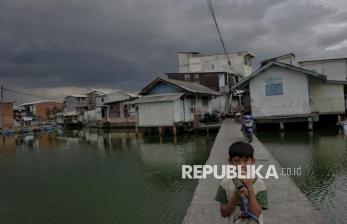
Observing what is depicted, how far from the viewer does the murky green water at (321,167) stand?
21.3ft

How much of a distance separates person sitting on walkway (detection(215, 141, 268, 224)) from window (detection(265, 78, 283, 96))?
19026 mm

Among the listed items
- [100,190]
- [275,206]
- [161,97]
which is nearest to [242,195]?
[275,206]

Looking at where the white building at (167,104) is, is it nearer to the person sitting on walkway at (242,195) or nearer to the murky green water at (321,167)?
the murky green water at (321,167)

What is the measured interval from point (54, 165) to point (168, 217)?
9.58 m

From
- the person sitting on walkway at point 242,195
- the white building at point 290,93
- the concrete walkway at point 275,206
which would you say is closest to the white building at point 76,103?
the white building at point 290,93

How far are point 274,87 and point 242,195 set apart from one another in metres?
19.3

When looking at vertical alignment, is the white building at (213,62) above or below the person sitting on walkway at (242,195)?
above

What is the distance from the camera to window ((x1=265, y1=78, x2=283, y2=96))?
2031 cm

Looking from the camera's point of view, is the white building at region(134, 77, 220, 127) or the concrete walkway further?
the white building at region(134, 77, 220, 127)

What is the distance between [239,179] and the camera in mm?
2268

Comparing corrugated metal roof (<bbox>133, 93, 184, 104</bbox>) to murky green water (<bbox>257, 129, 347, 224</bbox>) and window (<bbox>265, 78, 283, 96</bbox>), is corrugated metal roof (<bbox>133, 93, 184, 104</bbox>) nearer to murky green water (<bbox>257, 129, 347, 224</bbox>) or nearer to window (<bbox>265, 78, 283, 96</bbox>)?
window (<bbox>265, 78, 283, 96</bbox>)

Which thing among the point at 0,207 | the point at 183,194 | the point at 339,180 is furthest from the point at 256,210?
the point at 0,207

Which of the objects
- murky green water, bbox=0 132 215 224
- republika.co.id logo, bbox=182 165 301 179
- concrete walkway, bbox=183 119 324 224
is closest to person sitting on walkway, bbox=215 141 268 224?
republika.co.id logo, bbox=182 165 301 179

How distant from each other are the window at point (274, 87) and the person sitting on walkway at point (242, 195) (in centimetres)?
1903
